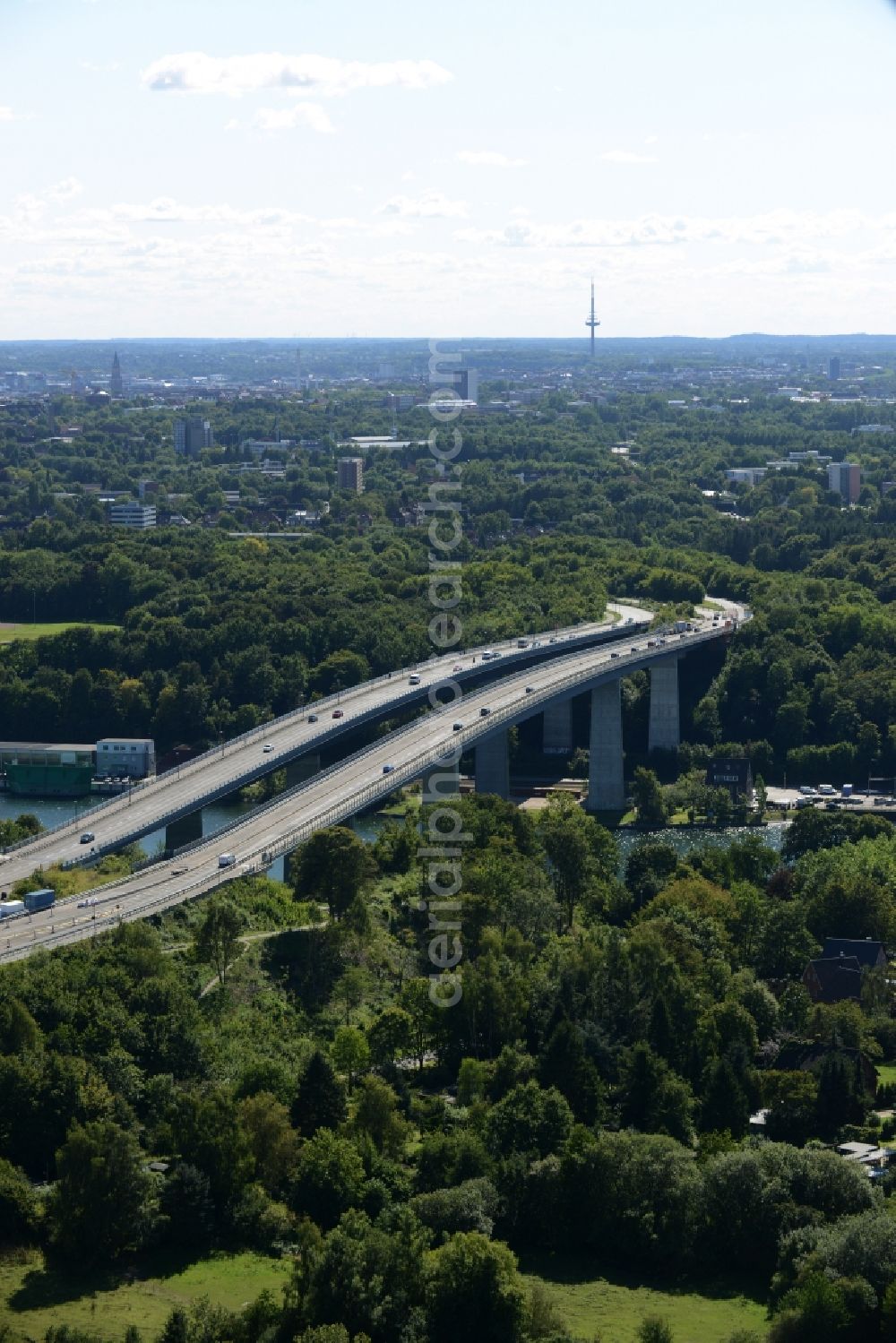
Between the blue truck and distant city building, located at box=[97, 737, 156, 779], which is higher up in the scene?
the blue truck

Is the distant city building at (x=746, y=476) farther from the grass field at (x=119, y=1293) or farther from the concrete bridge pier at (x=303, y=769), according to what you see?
the grass field at (x=119, y=1293)

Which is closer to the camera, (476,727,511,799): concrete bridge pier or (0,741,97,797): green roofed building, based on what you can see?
(476,727,511,799): concrete bridge pier

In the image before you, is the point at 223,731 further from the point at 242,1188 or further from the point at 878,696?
the point at 242,1188

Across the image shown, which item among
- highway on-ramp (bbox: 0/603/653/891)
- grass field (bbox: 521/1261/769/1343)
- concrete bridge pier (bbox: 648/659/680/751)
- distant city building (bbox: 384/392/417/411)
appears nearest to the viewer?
grass field (bbox: 521/1261/769/1343)

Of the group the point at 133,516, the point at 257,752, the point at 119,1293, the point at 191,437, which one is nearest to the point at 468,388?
the point at 191,437

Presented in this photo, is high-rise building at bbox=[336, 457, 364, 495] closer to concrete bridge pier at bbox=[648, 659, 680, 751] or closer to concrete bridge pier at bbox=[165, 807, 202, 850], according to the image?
concrete bridge pier at bbox=[648, 659, 680, 751]

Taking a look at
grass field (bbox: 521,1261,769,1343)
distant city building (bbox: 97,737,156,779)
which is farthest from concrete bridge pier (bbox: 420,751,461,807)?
grass field (bbox: 521,1261,769,1343)

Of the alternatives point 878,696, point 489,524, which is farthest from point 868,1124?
point 489,524
